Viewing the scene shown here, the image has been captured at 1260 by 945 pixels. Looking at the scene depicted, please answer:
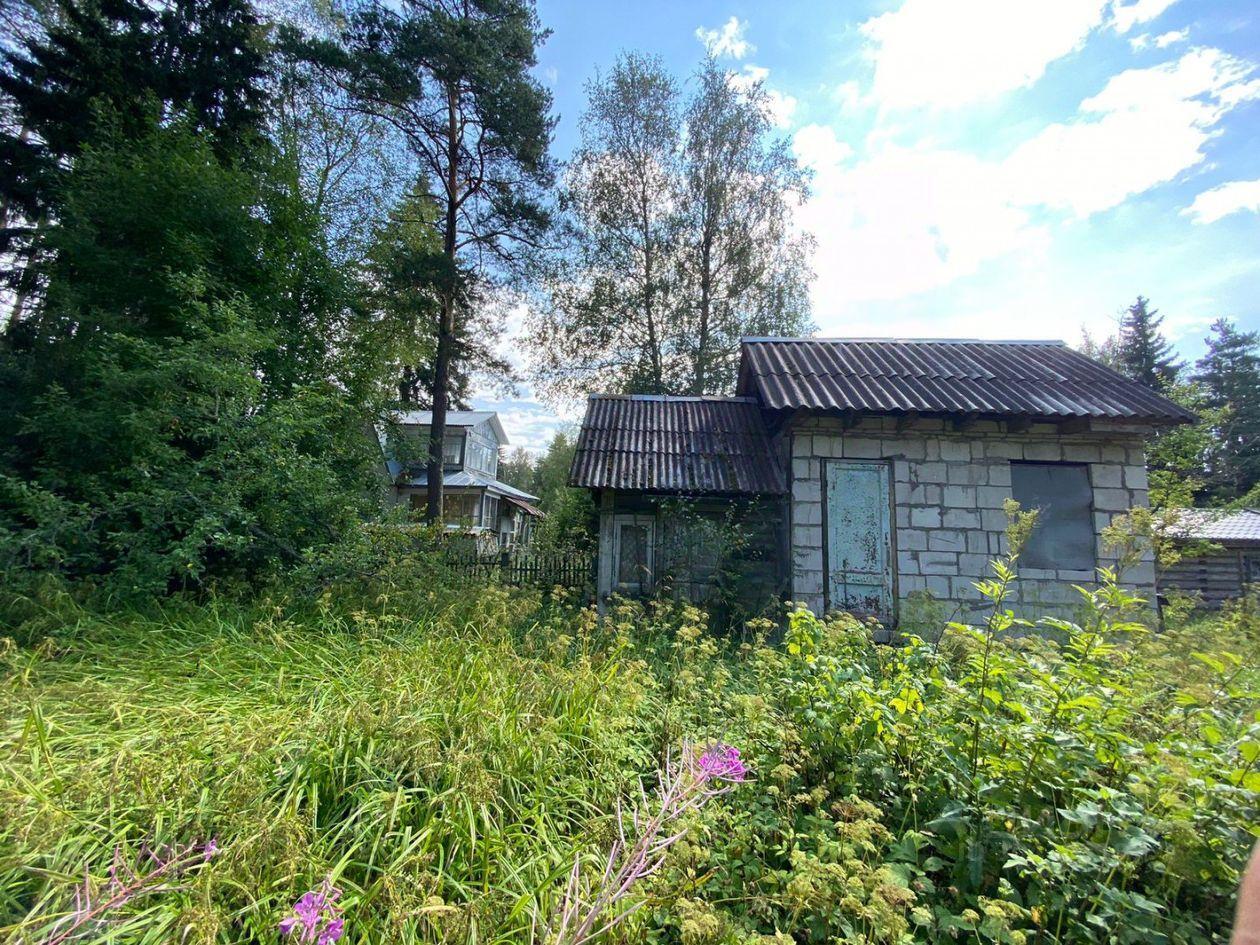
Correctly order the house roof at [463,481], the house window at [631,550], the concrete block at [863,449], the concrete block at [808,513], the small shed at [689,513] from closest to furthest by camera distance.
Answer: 1. the concrete block at [808,513]
2. the concrete block at [863,449]
3. the small shed at [689,513]
4. the house window at [631,550]
5. the house roof at [463,481]

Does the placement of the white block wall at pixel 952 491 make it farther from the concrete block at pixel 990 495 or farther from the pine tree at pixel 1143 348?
the pine tree at pixel 1143 348

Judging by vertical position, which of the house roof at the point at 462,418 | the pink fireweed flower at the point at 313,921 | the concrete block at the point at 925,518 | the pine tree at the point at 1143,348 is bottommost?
the pink fireweed flower at the point at 313,921

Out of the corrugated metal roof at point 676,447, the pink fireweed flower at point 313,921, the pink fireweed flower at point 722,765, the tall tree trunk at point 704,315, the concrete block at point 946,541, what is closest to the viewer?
the pink fireweed flower at point 313,921

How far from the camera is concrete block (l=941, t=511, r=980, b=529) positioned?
24.3 ft

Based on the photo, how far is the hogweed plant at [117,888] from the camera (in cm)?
130

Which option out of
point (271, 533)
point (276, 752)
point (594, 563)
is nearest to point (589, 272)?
point (594, 563)

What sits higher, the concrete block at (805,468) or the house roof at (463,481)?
the house roof at (463,481)

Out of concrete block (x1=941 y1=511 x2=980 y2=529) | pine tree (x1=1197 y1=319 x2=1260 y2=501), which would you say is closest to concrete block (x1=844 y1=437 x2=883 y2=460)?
concrete block (x1=941 y1=511 x2=980 y2=529)

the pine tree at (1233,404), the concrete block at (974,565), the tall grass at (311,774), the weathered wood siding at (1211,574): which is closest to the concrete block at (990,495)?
the concrete block at (974,565)

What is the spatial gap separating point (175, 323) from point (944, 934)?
383 inches

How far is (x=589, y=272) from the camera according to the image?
687 inches

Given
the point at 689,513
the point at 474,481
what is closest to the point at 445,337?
the point at 689,513

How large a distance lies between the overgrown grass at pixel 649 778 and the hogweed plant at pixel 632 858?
0.12 metres

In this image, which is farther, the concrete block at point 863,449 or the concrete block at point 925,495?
the concrete block at point 863,449
